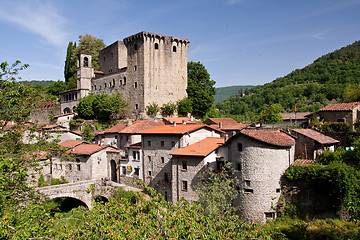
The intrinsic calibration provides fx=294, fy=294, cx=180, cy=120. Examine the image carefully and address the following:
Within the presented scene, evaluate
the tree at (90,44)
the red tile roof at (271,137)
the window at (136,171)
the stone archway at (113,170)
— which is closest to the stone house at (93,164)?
the stone archway at (113,170)

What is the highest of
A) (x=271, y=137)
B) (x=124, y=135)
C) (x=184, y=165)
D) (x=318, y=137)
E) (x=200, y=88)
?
(x=200, y=88)

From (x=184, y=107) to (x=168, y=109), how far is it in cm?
313

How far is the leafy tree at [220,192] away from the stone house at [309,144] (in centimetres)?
A: 613

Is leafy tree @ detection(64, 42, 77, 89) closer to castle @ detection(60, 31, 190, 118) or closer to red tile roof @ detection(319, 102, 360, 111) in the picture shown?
castle @ detection(60, 31, 190, 118)

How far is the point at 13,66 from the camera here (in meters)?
13.8

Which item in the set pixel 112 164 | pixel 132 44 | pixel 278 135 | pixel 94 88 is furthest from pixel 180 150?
pixel 94 88

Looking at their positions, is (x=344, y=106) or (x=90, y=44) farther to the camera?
(x=90, y=44)

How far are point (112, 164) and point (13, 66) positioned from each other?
26.0 meters

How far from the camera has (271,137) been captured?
906 inches

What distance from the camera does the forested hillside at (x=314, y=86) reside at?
9156 cm

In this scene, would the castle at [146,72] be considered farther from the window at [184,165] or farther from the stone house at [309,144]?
the stone house at [309,144]

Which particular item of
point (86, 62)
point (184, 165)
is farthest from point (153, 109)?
point (184, 165)

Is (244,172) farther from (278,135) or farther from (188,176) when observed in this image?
(188,176)

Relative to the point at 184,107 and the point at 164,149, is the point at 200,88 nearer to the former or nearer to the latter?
the point at 184,107
